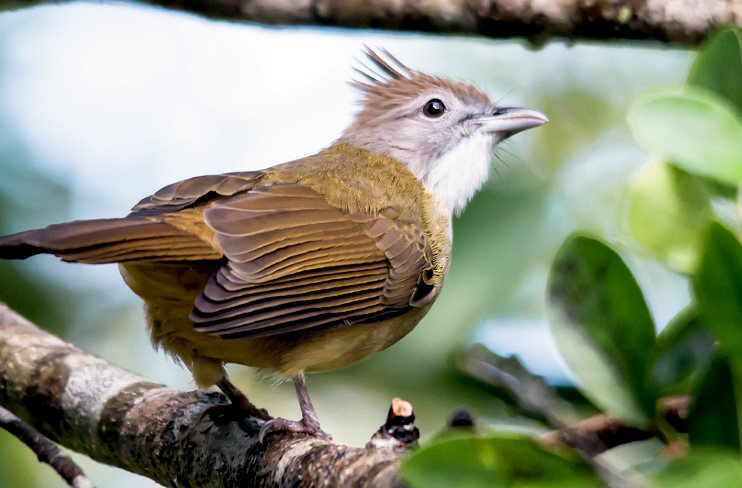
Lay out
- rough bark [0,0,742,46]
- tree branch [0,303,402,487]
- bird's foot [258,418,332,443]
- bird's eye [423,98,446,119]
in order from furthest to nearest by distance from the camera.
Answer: bird's eye [423,98,446,119]
rough bark [0,0,742,46]
bird's foot [258,418,332,443]
tree branch [0,303,402,487]

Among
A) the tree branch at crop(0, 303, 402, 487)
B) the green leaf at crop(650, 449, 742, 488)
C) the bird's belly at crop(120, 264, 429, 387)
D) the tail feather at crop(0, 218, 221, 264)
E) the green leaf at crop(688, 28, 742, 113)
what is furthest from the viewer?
the bird's belly at crop(120, 264, 429, 387)

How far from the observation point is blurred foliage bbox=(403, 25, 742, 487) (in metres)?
0.98

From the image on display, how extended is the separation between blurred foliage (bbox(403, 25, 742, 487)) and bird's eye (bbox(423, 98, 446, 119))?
254 cm

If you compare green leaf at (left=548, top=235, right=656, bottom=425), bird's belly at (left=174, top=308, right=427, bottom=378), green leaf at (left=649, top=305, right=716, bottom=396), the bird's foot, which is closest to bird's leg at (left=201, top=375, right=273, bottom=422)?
bird's belly at (left=174, top=308, right=427, bottom=378)

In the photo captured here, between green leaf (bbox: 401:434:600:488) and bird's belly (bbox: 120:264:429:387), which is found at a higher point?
green leaf (bbox: 401:434:600:488)

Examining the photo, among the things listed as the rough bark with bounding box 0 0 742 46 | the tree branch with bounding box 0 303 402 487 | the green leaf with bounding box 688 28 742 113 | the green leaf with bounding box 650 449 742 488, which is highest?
the rough bark with bounding box 0 0 742 46

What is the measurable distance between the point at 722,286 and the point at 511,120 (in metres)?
2.82

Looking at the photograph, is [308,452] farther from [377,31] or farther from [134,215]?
[377,31]

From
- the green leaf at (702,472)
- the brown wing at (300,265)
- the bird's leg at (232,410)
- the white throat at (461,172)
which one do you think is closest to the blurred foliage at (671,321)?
the green leaf at (702,472)

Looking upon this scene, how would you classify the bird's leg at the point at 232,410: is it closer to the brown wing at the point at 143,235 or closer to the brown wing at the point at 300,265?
the brown wing at the point at 300,265

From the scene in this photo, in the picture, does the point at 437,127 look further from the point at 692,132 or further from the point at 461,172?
the point at 692,132

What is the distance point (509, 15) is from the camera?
3395 mm

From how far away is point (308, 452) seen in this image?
6.94 feet

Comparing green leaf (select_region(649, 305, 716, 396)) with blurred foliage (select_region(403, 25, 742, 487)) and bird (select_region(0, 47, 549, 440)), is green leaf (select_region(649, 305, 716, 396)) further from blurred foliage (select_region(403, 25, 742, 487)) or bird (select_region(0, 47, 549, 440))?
bird (select_region(0, 47, 549, 440))
